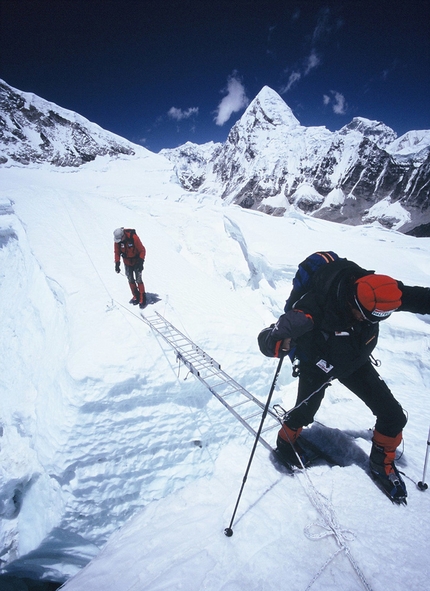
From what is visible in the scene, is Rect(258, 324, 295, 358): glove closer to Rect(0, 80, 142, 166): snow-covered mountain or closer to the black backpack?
the black backpack

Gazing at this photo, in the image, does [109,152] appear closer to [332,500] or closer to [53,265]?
[53,265]

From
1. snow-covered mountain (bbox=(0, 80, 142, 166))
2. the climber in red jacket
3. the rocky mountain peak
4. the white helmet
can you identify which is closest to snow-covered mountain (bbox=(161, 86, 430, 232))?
the rocky mountain peak

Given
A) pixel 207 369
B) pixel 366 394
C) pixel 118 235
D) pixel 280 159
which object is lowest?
pixel 207 369

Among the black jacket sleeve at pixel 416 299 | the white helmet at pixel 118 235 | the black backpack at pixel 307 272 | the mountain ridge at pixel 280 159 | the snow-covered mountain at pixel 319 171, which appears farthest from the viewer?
the snow-covered mountain at pixel 319 171

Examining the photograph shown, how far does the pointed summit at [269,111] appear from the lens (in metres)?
121

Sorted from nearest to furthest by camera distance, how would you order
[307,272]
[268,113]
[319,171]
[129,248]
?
[307,272] → [129,248] → [319,171] → [268,113]

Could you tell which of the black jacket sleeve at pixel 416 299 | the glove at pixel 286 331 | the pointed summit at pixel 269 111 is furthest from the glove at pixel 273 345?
A: the pointed summit at pixel 269 111

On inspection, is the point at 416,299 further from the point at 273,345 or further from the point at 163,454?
the point at 163,454

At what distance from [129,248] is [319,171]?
341 ft

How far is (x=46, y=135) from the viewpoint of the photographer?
3828cm

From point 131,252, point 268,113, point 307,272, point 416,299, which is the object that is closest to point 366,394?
point 416,299

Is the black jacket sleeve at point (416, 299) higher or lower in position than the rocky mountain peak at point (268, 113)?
lower

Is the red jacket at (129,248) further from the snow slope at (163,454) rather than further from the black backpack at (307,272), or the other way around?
the black backpack at (307,272)

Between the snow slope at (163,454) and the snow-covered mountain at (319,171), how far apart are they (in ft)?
274
